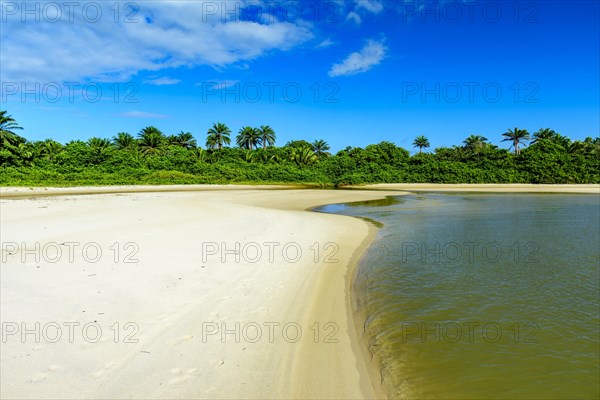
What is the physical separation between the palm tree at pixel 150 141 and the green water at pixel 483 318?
63.7 metres

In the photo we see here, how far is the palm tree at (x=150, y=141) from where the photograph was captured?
66131mm

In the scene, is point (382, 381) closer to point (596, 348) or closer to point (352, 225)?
point (596, 348)

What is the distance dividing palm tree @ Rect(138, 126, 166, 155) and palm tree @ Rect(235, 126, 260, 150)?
64.6 feet

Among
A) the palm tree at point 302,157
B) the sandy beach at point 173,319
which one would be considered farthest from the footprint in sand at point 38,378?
the palm tree at point 302,157

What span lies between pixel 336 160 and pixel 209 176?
29.8 m

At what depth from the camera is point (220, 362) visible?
445cm

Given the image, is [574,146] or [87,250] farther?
[574,146]

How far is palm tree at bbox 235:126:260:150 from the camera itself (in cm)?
8247

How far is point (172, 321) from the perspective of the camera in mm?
5406

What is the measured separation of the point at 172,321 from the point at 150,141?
6971cm

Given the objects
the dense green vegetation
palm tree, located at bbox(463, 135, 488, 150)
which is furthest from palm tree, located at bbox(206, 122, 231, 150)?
palm tree, located at bbox(463, 135, 488, 150)

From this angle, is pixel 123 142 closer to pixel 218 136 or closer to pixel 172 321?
pixel 218 136

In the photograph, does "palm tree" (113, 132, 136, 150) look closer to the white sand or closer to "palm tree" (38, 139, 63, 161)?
"palm tree" (38, 139, 63, 161)

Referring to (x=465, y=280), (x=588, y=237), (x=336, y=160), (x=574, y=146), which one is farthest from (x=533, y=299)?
(x=574, y=146)
